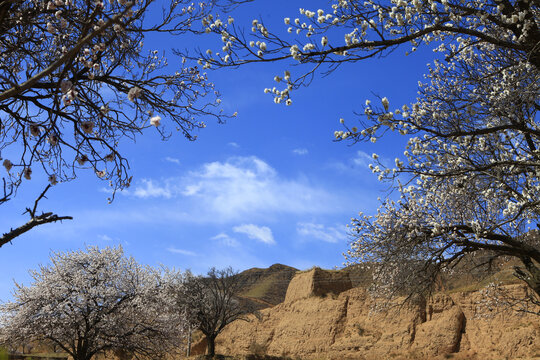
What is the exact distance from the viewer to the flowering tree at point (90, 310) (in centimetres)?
1666

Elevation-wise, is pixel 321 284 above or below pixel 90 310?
above

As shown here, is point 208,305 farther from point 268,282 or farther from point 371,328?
point 268,282

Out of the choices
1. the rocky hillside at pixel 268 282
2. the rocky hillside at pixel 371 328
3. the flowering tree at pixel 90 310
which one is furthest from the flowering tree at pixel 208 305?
the rocky hillside at pixel 268 282

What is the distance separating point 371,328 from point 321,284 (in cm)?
786

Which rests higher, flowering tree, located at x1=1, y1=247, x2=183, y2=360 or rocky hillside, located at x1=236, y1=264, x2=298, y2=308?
rocky hillside, located at x1=236, y1=264, x2=298, y2=308

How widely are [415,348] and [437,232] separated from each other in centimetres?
1968

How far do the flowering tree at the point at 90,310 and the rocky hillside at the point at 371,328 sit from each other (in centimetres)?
969

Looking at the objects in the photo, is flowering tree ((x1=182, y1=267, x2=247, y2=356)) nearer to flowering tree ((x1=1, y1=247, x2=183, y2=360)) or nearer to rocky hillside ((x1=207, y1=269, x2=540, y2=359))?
rocky hillside ((x1=207, y1=269, x2=540, y2=359))

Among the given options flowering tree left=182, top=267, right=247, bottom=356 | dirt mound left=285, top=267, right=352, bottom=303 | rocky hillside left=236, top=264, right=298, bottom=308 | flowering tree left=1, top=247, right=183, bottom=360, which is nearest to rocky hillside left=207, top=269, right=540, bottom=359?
dirt mound left=285, top=267, right=352, bottom=303

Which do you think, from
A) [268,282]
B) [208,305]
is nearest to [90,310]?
[208,305]

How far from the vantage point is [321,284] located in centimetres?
3891

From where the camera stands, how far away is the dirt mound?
3859 cm

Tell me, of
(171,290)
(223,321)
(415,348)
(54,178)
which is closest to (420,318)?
(415,348)

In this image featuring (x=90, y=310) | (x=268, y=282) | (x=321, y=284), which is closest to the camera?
(x=90, y=310)
